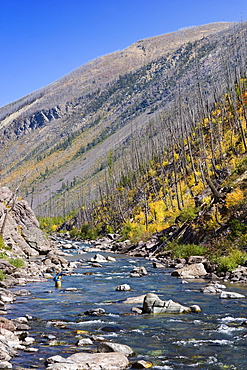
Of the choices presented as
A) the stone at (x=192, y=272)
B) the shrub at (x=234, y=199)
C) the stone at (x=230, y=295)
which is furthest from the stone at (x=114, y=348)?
the shrub at (x=234, y=199)

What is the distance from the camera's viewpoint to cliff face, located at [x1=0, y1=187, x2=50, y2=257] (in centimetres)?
3781

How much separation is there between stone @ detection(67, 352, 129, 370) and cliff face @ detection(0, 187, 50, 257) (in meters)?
26.4

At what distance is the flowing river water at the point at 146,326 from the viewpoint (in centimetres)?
929

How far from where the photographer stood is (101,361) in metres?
8.63

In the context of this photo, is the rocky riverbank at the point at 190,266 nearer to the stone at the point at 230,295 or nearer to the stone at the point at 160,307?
the stone at the point at 230,295

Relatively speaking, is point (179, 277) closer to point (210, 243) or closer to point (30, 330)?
point (210, 243)

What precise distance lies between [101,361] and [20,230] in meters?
36.8

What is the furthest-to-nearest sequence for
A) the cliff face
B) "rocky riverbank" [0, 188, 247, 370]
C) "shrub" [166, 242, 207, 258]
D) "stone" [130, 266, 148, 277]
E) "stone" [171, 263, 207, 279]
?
the cliff face → "shrub" [166, 242, 207, 258] → "stone" [130, 266, 148, 277] → "stone" [171, 263, 207, 279] → "rocky riverbank" [0, 188, 247, 370]

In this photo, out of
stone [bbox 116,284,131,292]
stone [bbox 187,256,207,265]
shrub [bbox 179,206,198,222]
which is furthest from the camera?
shrub [bbox 179,206,198,222]

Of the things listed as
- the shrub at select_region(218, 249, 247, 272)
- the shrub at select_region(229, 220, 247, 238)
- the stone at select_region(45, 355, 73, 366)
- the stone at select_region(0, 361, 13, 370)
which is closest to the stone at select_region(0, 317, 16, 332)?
the stone at select_region(0, 361, 13, 370)

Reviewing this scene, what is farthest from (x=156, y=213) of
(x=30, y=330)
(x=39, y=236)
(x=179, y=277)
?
(x=30, y=330)

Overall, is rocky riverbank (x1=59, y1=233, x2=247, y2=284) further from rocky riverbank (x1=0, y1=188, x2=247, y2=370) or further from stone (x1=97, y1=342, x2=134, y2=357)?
stone (x1=97, y1=342, x2=134, y2=357)

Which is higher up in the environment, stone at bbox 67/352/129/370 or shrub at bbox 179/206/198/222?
stone at bbox 67/352/129/370

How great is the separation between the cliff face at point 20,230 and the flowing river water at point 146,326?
733 inches
